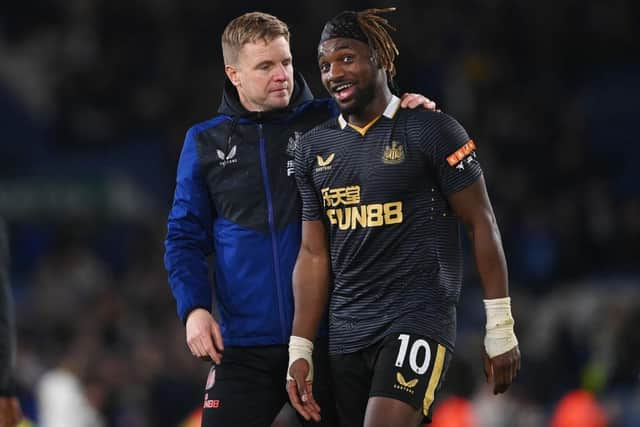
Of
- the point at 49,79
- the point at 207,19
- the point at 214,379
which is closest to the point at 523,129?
the point at 207,19

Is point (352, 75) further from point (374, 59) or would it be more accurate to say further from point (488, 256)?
point (488, 256)

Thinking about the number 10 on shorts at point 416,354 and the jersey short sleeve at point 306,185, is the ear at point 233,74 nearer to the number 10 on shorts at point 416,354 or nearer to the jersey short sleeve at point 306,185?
the jersey short sleeve at point 306,185

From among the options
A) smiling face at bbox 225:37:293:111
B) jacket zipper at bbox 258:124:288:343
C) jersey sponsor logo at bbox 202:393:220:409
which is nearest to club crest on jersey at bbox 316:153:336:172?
jacket zipper at bbox 258:124:288:343

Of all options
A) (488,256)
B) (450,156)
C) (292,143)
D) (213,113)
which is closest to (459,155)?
(450,156)

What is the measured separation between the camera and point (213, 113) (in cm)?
1617

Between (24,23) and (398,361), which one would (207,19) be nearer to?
(24,23)

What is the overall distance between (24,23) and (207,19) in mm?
2367

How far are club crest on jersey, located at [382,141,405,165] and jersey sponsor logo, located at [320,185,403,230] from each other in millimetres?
152

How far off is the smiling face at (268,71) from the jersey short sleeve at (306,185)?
0.27m

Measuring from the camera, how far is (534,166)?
1616 cm

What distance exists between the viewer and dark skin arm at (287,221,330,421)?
16.5 ft

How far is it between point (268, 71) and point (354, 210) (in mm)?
755

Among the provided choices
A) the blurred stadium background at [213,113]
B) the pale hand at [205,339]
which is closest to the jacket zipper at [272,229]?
the pale hand at [205,339]

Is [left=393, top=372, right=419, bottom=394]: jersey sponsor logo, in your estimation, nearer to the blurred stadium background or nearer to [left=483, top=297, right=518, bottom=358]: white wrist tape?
[left=483, top=297, right=518, bottom=358]: white wrist tape
